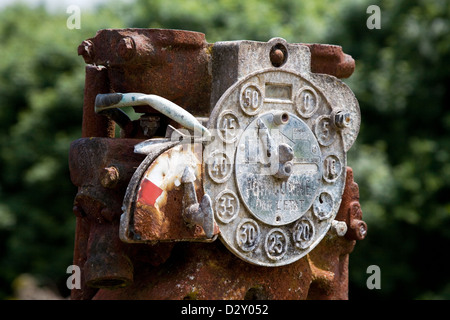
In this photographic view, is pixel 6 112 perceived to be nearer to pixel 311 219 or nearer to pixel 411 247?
pixel 411 247

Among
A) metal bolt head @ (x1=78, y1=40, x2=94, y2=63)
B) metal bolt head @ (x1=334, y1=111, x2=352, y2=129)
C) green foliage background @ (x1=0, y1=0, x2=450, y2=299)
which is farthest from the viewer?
green foliage background @ (x1=0, y1=0, x2=450, y2=299)

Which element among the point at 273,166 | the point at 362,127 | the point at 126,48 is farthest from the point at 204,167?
the point at 362,127

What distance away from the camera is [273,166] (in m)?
4.96

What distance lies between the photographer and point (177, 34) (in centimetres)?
491

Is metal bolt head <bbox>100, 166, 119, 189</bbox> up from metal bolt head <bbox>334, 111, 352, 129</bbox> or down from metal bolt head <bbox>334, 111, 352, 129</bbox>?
down

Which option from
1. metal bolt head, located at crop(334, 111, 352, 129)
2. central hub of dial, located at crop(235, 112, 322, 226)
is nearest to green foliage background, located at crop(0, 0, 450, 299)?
metal bolt head, located at crop(334, 111, 352, 129)

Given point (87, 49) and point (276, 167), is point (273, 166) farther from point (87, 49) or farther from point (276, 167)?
point (87, 49)

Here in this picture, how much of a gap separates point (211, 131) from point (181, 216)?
0.51m

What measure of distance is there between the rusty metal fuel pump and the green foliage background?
18.7ft

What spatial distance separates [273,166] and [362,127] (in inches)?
285

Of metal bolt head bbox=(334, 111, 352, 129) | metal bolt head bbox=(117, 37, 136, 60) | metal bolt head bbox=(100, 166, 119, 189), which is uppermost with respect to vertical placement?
metal bolt head bbox=(117, 37, 136, 60)

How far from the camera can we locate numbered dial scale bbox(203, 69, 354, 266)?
4.82m

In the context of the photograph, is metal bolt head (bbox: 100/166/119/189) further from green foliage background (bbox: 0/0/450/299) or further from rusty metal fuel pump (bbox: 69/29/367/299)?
green foliage background (bbox: 0/0/450/299)
